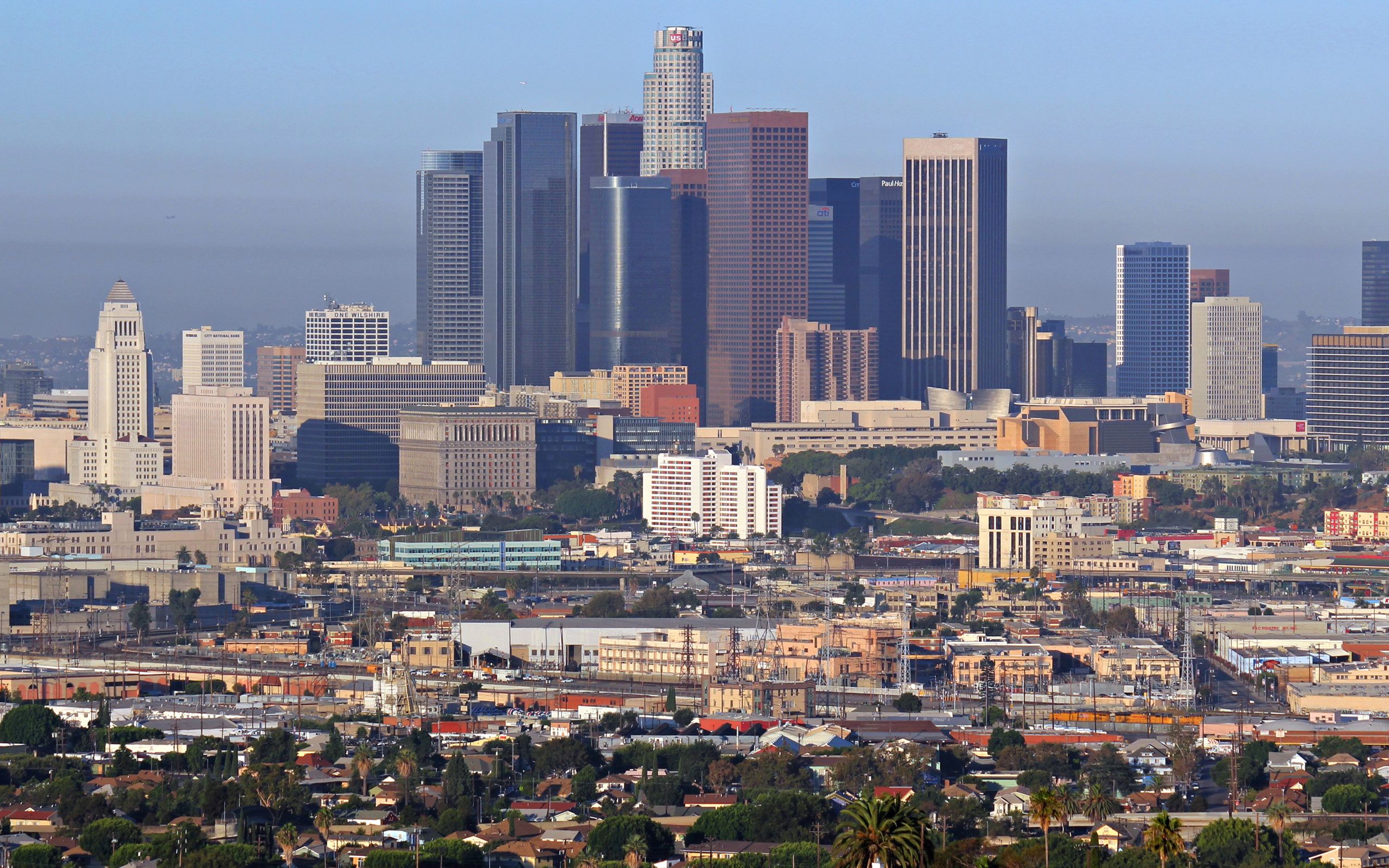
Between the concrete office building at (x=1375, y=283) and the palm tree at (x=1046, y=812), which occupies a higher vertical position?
the concrete office building at (x=1375, y=283)

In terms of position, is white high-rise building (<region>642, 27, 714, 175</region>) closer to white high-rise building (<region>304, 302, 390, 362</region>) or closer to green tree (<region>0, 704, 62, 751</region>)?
white high-rise building (<region>304, 302, 390, 362</region>)

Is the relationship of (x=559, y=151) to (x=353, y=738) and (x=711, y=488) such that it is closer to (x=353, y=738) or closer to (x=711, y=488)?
(x=711, y=488)

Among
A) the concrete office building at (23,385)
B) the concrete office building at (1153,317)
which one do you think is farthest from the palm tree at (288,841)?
the concrete office building at (1153,317)

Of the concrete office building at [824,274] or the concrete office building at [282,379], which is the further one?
the concrete office building at [824,274]

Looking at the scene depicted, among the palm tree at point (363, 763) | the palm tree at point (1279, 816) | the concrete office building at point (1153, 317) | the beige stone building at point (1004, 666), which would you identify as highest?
the concrete office building at point (1153, 317)

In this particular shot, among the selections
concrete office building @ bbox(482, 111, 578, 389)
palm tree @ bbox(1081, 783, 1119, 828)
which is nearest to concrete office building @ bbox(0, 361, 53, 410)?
concrete office building @ bbox(482, 111, 578, 389)

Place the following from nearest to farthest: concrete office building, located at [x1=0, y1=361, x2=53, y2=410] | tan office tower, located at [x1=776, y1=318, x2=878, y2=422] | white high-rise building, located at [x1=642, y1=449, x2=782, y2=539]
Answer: white high-rise building, located at [x1=642, y1=449, x2=782, y2=539] < tan office tower, located at [x1=776, y1=318, x2=878, y2=422] < concrete office building, located at [x1=0, y1=361, x2=53, y2=410]

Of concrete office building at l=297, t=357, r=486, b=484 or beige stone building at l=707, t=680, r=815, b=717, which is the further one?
concrete office building at l=297, t=357, r=486, b=484

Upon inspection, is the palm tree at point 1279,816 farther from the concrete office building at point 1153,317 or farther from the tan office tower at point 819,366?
the concrete office building at point 1153,317
